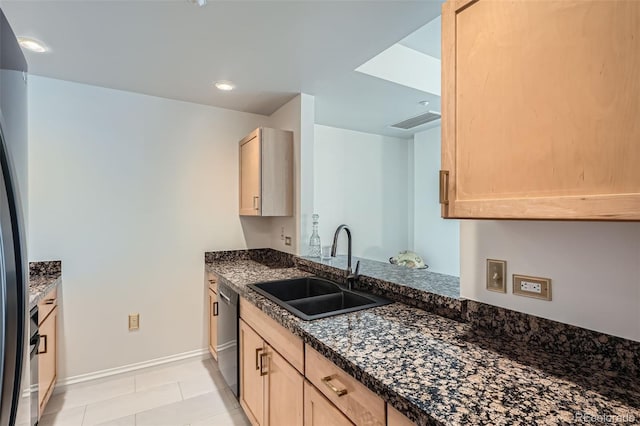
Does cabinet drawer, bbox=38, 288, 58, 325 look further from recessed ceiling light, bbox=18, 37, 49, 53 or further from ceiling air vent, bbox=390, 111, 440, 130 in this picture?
ceiling air vent, bbox=390, 111, 440, 130

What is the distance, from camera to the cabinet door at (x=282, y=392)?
4.16ft

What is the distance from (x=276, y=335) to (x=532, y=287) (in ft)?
3.50

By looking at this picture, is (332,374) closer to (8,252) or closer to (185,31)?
(8,252)

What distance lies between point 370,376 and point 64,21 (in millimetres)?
2201

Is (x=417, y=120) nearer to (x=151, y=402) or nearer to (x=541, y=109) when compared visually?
(x=541, y=109)

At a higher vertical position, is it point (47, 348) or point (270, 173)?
point (270, 173)

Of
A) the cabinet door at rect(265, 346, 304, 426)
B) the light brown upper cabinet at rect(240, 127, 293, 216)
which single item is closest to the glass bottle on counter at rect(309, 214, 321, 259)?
the light brown upper cabinet at rect(240, 127, 293, 216)

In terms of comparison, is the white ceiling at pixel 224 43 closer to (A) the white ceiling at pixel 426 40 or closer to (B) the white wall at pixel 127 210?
(A) the white ceiling at pixel 426 40

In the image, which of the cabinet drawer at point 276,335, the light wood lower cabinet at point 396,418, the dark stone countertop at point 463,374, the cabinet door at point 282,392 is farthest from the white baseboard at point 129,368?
the light wood lower cabinet at point 396,418

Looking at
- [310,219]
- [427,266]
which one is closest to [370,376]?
[310,219]

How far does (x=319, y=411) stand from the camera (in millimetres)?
1120

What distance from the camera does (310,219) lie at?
2.66 metres

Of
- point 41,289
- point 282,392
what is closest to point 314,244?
point 282,392

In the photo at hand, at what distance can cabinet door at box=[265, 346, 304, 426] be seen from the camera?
1269 millimetres
